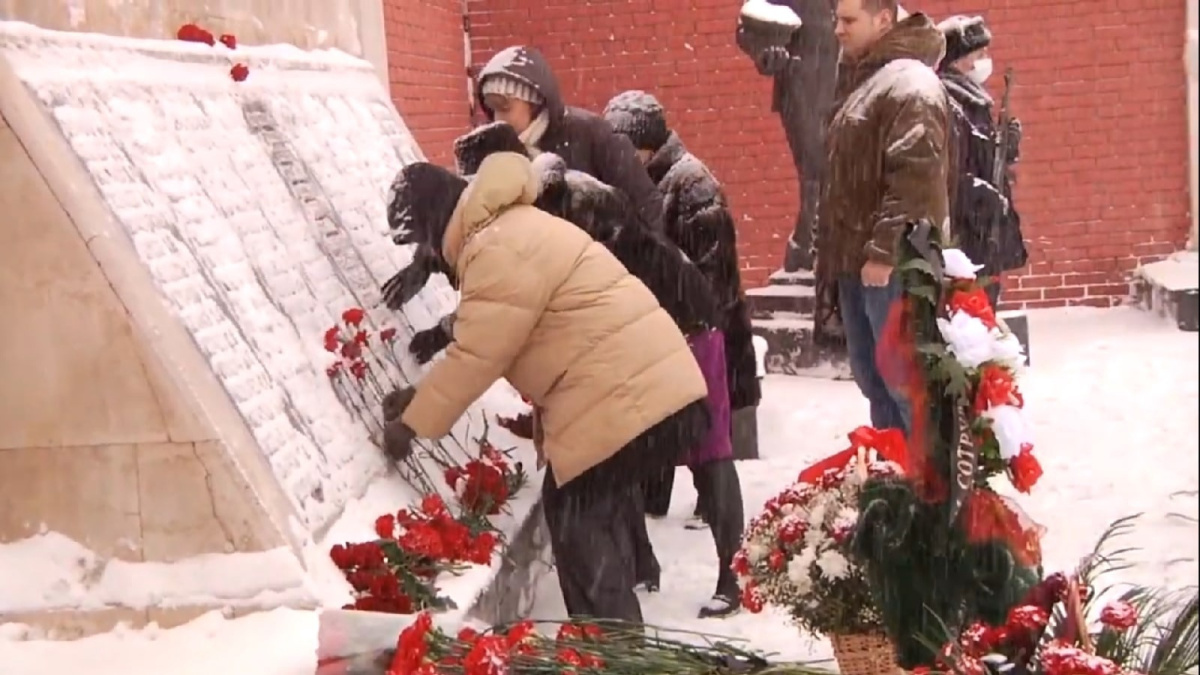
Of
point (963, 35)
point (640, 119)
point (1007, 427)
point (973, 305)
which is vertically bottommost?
point (1007, 427)

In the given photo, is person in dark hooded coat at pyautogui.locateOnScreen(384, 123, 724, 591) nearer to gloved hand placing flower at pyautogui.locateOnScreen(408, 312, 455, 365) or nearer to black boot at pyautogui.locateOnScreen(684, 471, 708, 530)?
gloved hand placing flower at pyautogui.locateOnScreen(408, 312, 455, 365)

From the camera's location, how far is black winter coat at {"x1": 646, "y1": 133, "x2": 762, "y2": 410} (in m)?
2.24

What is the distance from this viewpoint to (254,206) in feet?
7.69

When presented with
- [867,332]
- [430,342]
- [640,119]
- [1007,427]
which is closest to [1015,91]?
[867,332]

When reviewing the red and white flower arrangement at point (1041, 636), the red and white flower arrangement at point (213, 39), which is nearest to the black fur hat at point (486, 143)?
the red and white flower arrangement at point (213, 39)

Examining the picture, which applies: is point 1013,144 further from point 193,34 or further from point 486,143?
point 193,34

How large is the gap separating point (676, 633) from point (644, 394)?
374 millimetres

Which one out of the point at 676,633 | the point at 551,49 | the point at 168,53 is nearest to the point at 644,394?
the point at 676,633

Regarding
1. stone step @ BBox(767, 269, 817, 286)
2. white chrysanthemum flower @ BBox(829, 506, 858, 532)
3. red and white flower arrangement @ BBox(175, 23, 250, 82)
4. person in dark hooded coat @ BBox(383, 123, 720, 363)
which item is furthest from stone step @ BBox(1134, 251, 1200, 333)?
red and white flower arrangement @ BBox(175, 23, 250, 82)

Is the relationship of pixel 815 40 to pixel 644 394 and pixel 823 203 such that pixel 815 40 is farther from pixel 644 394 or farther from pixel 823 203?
pixel 644 394

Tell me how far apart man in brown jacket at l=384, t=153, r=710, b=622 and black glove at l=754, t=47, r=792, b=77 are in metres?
0.36

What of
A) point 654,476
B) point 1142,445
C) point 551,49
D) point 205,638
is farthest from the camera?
point 654,476

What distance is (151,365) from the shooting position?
75.3 inches

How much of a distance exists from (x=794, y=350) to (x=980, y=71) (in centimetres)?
70
